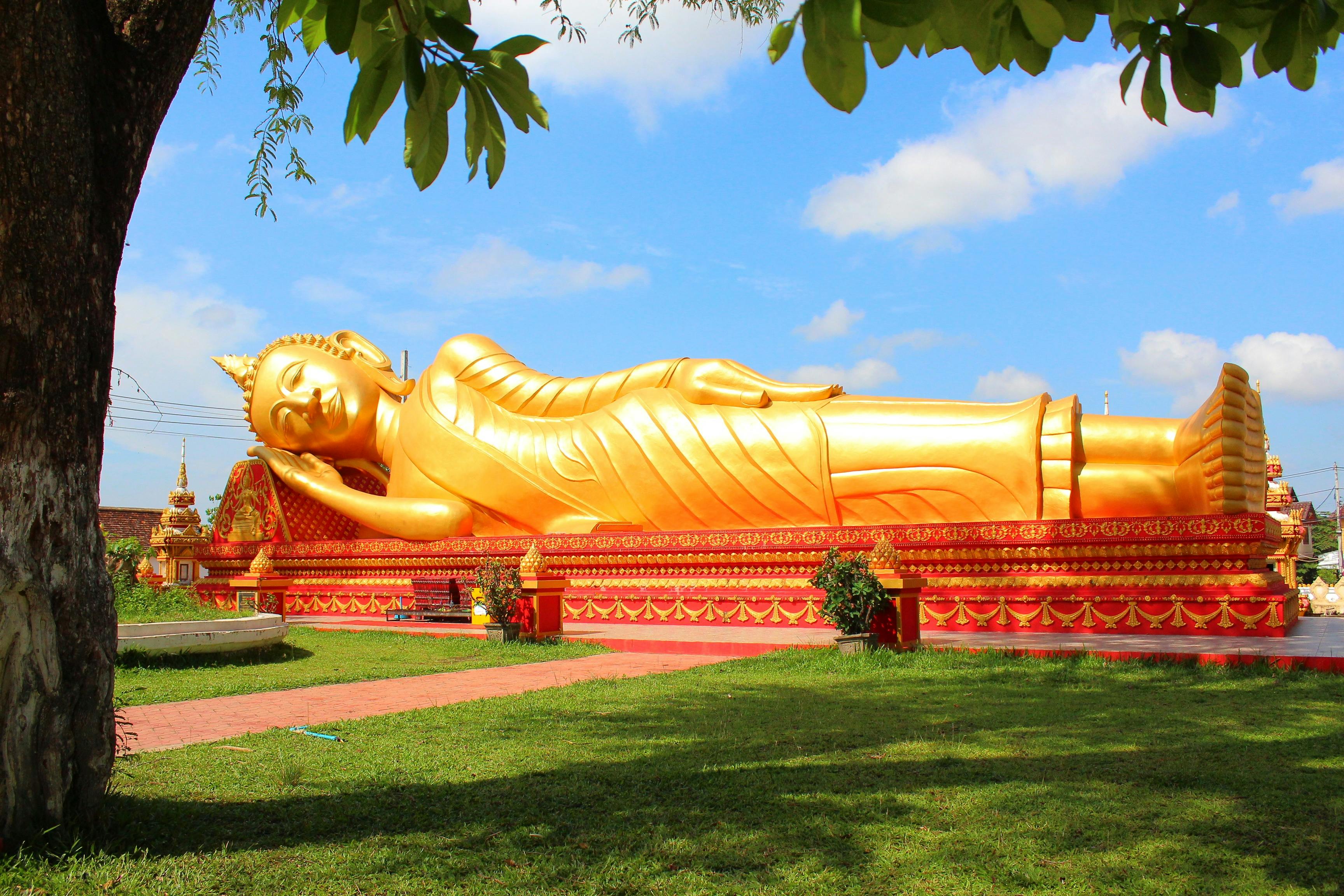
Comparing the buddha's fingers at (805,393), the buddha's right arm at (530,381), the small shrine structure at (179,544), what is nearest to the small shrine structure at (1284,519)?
the buddha's fingers at (805,393)

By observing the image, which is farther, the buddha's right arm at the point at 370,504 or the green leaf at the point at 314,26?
the buddha's right arm at the point at 370,504

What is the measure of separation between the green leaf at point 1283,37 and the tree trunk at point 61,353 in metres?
3.12

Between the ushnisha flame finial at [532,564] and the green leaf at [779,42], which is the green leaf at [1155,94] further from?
the ushnisha flame finial at [532,564]

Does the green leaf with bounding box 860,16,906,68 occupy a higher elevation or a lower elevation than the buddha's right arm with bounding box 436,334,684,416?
lower

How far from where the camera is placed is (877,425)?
1236 cm

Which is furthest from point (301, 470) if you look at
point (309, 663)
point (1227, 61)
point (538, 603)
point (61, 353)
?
point (1227, 61)

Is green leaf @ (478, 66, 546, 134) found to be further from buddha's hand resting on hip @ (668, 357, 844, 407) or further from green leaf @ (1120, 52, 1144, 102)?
buddha's hand resting on hip @ (668, 357, 844, 407)

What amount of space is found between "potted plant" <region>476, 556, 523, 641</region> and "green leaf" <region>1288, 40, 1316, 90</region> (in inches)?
363

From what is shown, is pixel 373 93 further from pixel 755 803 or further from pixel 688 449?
pixel 688 449

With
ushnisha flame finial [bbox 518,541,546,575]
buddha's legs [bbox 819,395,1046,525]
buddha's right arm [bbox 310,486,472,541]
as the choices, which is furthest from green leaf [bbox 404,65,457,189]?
buddha's right arm [bbox 310,486,472,541]

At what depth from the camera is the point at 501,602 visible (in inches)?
426

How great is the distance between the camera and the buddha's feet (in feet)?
31.0

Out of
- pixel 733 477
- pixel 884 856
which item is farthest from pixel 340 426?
pixel 884 856

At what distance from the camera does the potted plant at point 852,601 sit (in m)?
8.59
